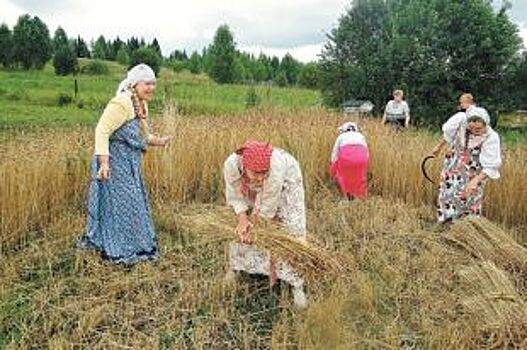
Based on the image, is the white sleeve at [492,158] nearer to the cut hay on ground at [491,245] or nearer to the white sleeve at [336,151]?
the cut hay on ground at [491,245]

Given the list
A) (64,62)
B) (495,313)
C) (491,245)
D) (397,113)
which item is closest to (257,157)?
(495,313)

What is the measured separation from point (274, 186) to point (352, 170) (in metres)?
2.97

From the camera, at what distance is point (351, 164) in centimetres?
626

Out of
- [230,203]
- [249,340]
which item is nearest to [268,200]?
[230,203]

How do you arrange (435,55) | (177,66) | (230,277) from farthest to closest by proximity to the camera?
(177,66), (435,55), (230,277)

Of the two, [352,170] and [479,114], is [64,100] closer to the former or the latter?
[352,170]

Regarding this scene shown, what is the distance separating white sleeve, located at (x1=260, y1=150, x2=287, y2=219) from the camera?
340 cm

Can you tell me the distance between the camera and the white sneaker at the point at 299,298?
359cm

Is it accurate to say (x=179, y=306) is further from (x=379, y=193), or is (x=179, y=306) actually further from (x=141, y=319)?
(x=379, y=193)

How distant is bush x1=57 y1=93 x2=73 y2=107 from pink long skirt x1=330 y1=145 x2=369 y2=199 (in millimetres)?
16974

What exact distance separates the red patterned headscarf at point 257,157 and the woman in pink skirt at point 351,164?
3.11 m

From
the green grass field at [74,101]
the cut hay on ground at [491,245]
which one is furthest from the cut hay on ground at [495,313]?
the green grass field at [74,101]

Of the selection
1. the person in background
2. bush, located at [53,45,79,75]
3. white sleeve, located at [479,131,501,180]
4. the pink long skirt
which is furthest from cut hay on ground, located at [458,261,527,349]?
bush, located at [53,45,79,75]

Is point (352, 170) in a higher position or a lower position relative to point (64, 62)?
lower
